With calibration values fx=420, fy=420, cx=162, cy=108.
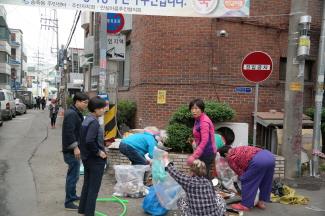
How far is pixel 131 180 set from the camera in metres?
7.12

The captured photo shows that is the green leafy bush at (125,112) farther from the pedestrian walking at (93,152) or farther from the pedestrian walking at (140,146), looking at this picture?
the pedestrian walking at (93,152)

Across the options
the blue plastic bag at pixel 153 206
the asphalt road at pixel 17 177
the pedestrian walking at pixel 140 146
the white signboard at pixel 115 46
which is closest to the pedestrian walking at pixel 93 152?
the blue plastic bag at pixel 153 206

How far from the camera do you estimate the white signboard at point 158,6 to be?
24.6 feet

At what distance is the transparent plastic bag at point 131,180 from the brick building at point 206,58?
Answer: 4487 millimetres

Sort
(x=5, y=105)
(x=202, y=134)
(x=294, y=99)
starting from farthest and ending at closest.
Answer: (x=5, y=105) → (x=294, y=99) → (x=202, y=134)

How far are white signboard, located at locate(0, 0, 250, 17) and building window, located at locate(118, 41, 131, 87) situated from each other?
595 cm

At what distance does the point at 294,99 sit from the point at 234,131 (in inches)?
65.9

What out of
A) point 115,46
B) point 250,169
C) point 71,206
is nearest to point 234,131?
point 115,46

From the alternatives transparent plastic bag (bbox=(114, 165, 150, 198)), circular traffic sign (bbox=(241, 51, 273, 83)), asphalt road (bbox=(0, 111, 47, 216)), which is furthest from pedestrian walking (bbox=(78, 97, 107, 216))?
circular traffic sign (bbox=(241, 51, 273, 83))

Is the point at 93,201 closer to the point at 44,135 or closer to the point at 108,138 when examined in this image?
the point at 108,138

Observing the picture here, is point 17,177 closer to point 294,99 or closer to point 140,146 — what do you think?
point 140,146

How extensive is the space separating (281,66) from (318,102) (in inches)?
122

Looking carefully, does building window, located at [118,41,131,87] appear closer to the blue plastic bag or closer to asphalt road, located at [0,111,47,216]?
asphalt road, located at [0,111,47,216]

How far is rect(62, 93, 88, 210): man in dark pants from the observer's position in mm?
6164
